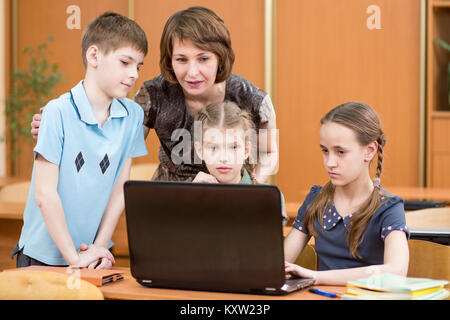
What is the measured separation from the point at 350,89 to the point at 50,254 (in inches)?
125

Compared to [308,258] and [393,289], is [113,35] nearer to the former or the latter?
[308,258]

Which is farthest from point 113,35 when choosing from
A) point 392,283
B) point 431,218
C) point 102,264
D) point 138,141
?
point 431,218

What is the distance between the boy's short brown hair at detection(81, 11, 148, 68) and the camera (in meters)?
1.60

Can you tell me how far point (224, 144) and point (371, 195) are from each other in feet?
1.29

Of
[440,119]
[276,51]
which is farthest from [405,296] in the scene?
[276,51]

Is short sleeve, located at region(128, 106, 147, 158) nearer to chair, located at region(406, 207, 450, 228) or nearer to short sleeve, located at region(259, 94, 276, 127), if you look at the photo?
short sleeve, located at region(259, 94, 276, 127)

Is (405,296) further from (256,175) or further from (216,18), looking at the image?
(216,18)

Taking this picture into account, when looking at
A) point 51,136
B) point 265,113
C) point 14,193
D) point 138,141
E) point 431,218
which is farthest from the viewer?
point 14,193

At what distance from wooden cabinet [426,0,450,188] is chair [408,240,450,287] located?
2696mm

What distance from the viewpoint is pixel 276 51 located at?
4500 mm

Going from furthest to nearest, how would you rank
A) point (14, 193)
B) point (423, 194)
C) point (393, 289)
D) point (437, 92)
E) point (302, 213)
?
point (437, 92) → point (423, 194) → point (14, 193) → point (302, 213) → point (393, 289)

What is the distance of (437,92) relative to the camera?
14.0 ft

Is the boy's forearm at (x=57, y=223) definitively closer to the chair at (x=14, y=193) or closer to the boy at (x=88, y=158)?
the boy at (x=88, y=158)

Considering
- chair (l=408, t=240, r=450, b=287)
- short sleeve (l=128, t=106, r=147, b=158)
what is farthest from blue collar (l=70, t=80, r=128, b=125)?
chair (l=408, t=240, r=450, b=287)
